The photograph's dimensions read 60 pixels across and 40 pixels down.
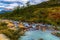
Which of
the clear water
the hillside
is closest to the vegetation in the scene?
the clear water

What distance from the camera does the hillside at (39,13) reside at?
4.57 m

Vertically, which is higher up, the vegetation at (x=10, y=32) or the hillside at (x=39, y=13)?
the hillside at (x=39, y=13)

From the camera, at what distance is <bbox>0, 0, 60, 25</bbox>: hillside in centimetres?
457

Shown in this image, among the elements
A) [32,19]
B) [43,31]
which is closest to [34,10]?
[32,19]

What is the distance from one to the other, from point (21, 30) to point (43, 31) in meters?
0.54

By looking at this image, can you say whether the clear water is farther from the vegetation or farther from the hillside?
the hillside

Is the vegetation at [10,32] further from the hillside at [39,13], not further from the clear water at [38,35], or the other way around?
the hillside at [39,13]

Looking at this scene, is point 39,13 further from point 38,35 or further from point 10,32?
point 10,32

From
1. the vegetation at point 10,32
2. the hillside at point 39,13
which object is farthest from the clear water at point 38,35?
the hillside at point 39,13

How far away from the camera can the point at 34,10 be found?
4.77 meters

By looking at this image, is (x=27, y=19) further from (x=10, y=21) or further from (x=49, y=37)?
(x=49, y=37)

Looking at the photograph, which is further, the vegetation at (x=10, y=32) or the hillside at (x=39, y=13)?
the hillside at (x=39, y=13)

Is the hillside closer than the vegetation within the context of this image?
No

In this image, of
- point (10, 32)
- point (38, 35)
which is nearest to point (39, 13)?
point (38, 35)
